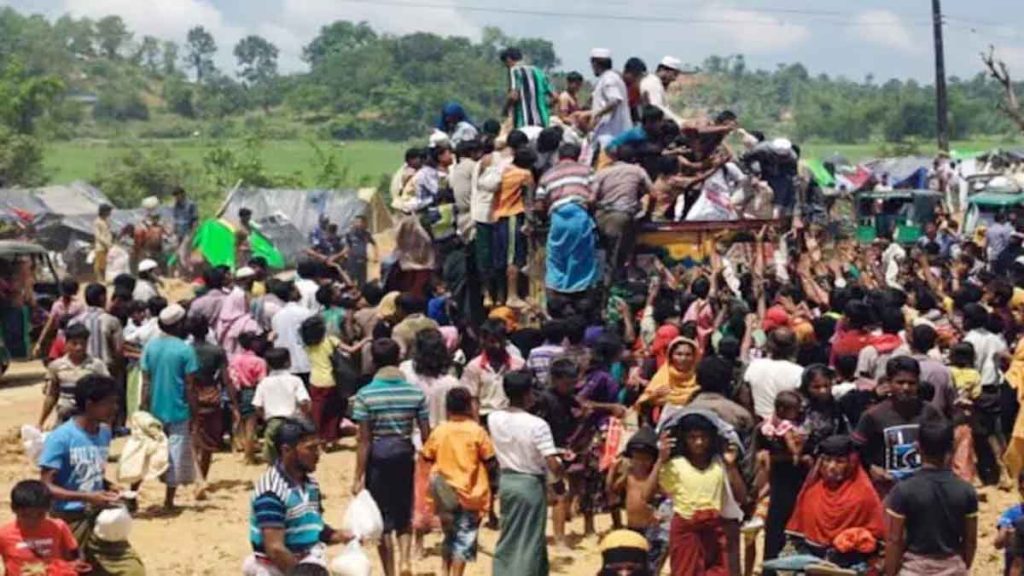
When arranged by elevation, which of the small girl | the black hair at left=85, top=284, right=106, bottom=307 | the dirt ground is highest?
the black hair at left=85, top=284, right=106, bottom=307

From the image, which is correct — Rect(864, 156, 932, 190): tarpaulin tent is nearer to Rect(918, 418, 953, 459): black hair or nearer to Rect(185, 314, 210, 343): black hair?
Rect(185, 314, 210, 343): black hair

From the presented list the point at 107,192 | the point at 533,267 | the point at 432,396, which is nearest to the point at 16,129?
the point at 107,192

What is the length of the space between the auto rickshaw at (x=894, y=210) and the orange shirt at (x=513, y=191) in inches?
733

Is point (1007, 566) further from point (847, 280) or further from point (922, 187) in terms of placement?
point (922, 187)

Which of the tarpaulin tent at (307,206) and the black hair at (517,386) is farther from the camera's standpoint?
the tarpaulin tent at (307,206)

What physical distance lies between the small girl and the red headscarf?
4.04 m

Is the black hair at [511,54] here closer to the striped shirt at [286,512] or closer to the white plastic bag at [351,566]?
the striped shirt at [286,512]

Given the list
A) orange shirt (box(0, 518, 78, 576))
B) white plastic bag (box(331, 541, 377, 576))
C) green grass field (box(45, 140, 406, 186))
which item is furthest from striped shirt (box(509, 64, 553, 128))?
green grass field (box(45, 140, 406, 186))

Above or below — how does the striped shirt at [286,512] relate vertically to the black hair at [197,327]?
below

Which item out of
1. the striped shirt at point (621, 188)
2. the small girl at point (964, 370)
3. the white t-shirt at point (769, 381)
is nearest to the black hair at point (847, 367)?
the white t-shirt at point (769, 381)

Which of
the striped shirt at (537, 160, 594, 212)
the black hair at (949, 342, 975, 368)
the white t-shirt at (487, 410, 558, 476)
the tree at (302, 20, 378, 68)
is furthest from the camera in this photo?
the tree at (302, 20, 378, 68)

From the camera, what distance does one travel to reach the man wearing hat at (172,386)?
1327 cm

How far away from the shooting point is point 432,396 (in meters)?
11.8

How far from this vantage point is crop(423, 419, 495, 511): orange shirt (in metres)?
10.4
